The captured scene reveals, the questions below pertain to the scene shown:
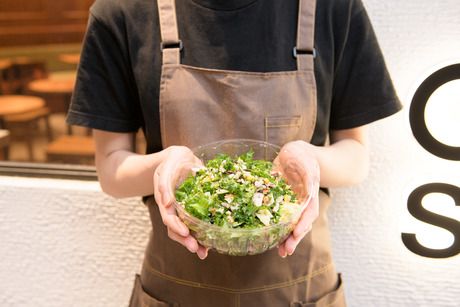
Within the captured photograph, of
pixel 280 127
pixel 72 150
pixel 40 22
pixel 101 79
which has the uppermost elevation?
pixel 101 79

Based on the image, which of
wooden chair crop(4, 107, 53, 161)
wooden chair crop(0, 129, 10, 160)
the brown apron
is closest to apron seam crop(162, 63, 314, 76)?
the brown apron

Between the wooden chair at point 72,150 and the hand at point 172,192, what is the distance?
3.71 feet

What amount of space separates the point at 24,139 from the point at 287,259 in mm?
1850

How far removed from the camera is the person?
962 millimetres

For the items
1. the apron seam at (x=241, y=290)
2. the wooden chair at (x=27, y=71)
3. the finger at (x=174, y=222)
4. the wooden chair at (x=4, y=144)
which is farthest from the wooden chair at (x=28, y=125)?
the finger at (x=174, y=222)

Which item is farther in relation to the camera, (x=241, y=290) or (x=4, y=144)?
(x=4, y=144)

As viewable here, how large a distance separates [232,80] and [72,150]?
→ 1.34m

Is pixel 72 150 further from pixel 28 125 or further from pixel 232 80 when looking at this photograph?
pixel 232 80

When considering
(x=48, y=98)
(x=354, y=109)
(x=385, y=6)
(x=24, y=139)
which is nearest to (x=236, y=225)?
(x=354, y=109)

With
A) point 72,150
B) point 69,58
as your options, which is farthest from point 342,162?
point 69,58

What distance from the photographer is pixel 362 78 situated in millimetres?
993

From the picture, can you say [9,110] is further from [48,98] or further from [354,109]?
[354,109]

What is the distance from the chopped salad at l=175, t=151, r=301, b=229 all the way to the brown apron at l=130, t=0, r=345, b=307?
12cm

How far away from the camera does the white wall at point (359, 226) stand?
Answer: 125 cm
